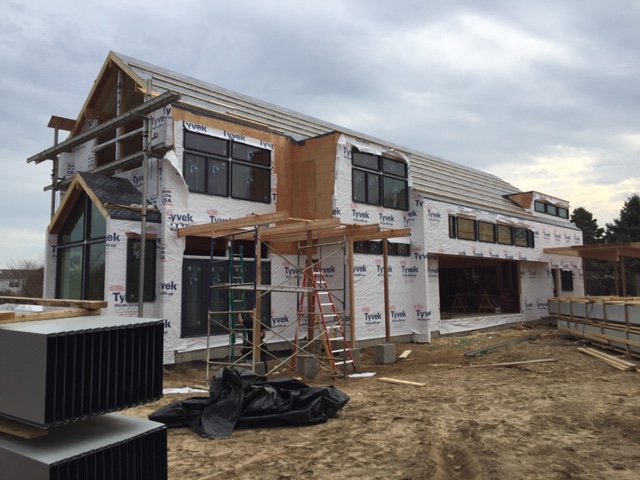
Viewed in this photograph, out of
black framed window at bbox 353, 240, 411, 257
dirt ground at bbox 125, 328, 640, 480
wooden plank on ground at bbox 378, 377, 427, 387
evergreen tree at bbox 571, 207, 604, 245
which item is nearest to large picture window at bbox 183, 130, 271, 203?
black framed window at bbox 353, 240, 411, 257

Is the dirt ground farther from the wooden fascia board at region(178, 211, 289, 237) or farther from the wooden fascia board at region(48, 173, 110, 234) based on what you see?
the wooden fascia board at region(48, 173, 110, 234)

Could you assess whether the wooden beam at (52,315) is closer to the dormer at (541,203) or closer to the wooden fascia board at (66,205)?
the wooden fascia board at (66,205)

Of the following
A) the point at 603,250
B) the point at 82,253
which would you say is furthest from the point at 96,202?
the point at 603,250

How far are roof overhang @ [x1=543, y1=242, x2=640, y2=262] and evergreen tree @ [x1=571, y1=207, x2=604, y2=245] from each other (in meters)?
24.2

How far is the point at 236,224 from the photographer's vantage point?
387 inches

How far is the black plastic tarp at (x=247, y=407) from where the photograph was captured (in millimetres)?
6426

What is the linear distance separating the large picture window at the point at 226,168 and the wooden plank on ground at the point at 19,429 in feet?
29.9

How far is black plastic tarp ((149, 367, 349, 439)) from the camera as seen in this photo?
6.43m

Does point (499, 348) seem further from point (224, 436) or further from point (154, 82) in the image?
point (154, 82)

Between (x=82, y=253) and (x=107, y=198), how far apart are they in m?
1.89

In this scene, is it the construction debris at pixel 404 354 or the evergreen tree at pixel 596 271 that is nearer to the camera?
the construction debris at pixel 404 354

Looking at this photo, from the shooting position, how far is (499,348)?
1408cm

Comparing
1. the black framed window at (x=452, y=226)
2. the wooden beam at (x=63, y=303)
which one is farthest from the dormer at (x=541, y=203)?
the wooden beam at (x=63, y=303)

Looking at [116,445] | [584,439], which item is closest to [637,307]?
[584,439]
